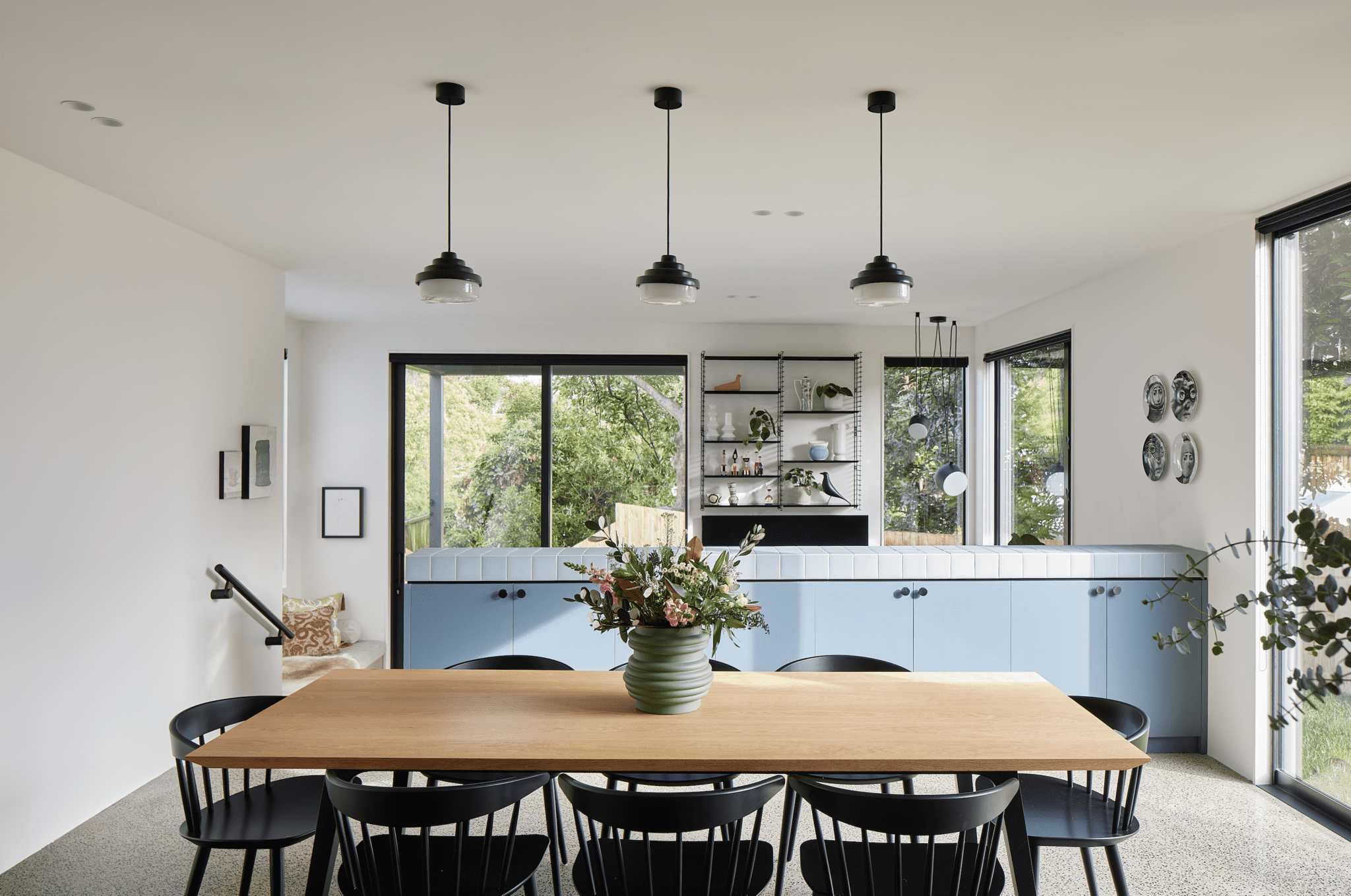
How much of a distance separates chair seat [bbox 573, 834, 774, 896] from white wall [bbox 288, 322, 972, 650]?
16.3ft

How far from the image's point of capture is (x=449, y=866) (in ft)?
7.32

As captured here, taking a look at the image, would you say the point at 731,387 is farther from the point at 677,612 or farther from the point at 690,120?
the point at 677,612

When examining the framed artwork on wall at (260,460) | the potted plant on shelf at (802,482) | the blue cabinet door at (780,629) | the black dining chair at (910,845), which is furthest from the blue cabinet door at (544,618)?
the potted plant on shelf at (802,482)

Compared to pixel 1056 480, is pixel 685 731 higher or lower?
lower

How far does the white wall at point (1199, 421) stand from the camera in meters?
3.83

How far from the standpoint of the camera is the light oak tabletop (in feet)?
6.77

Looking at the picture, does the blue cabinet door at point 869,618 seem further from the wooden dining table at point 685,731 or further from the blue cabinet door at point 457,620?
the blue cabinet door at point 457,620

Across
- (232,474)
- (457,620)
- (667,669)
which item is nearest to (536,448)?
(232,474)

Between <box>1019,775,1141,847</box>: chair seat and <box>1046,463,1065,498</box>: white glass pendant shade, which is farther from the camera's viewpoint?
<box>1046,463,1065,498</box>: white glass pendant shade

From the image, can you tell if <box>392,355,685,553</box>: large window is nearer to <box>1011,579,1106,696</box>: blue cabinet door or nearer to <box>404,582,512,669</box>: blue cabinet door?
<box>404,582,512,669</box>: blue cabinet door

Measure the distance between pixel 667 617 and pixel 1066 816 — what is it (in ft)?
4.10

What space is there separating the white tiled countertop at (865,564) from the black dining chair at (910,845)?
1.88m

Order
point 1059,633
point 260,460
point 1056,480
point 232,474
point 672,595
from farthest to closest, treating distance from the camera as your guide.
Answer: point 1056,480 < point 260,460 < point 232,474 < point 1059,633 < point 672,595

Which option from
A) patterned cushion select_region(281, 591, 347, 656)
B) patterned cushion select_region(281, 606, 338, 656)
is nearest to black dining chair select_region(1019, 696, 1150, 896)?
patterned cushion select_region(281, 606, 338, 656)
